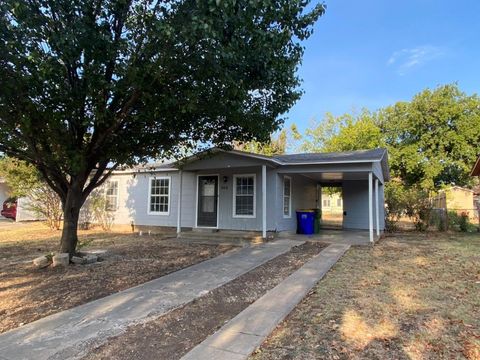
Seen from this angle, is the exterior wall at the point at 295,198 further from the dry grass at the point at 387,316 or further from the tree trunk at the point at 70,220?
the tree trunk at the point at 70,220

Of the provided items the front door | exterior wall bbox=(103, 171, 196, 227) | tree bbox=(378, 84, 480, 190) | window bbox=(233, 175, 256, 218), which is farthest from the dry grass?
tree bbox=(378, 84, 480, 190)

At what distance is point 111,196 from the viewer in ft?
55.1

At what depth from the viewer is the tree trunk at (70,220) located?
26.2 feet

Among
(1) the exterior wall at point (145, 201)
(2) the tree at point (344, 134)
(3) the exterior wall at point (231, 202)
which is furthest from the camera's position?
(2) the tree at point (344, 134)

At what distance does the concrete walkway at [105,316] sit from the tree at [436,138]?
26.0 m

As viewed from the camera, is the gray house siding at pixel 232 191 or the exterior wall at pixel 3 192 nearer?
the gray house siding at pixel 232 191

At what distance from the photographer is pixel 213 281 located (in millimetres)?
→ 6551

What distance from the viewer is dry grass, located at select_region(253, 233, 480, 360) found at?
3.62 meters

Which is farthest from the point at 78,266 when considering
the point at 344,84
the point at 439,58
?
the point at 344,84

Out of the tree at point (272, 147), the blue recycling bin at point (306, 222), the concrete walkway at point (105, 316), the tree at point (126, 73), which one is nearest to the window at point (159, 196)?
the blue recycling bin at point (306, 222)

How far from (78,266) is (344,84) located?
83.5 feet

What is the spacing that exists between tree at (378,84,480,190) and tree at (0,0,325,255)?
2455 cm

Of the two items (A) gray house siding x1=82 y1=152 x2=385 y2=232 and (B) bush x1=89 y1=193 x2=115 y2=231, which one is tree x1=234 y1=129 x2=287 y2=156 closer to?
(A) gray house siding x1=82 y1=152 x2=385 y2=232

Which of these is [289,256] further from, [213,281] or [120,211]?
[120,211]
